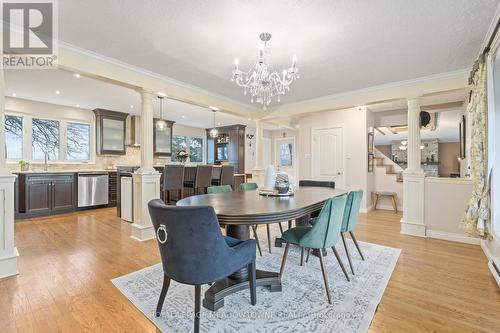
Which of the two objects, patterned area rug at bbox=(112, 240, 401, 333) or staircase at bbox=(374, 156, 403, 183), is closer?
patterned area rug at bbox=(112, 240, 401, 333)

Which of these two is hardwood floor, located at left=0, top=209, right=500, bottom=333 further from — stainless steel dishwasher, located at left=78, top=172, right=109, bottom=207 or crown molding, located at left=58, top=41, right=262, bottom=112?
crown molding, located at left=58, top=41, right=262, bottom=112

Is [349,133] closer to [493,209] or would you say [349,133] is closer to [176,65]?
[493,209]

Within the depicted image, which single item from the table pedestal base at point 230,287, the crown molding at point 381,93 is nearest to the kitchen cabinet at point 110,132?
the crown molding at point 381,93

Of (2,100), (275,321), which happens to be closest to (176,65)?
(2,100)

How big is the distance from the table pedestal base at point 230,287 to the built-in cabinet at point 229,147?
639cm

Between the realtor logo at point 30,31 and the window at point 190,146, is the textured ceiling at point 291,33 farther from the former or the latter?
the window at point 190,146

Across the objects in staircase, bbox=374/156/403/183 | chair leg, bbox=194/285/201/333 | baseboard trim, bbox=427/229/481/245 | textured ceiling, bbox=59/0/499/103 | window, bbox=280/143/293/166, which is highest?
textured ceiling, bbox=59/0/499/103

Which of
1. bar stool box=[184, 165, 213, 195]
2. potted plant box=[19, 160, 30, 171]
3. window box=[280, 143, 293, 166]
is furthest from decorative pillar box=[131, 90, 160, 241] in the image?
window box=[280, 143, 293, 166]

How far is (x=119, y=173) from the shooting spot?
15.2 feet

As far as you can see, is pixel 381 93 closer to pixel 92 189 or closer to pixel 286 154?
pixel 286 154

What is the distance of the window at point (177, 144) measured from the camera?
8.00 m

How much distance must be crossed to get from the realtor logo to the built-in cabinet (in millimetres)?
5953

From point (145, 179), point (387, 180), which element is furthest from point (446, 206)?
point (145, 179)

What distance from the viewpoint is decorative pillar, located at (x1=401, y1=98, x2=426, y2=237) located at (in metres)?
3.71
